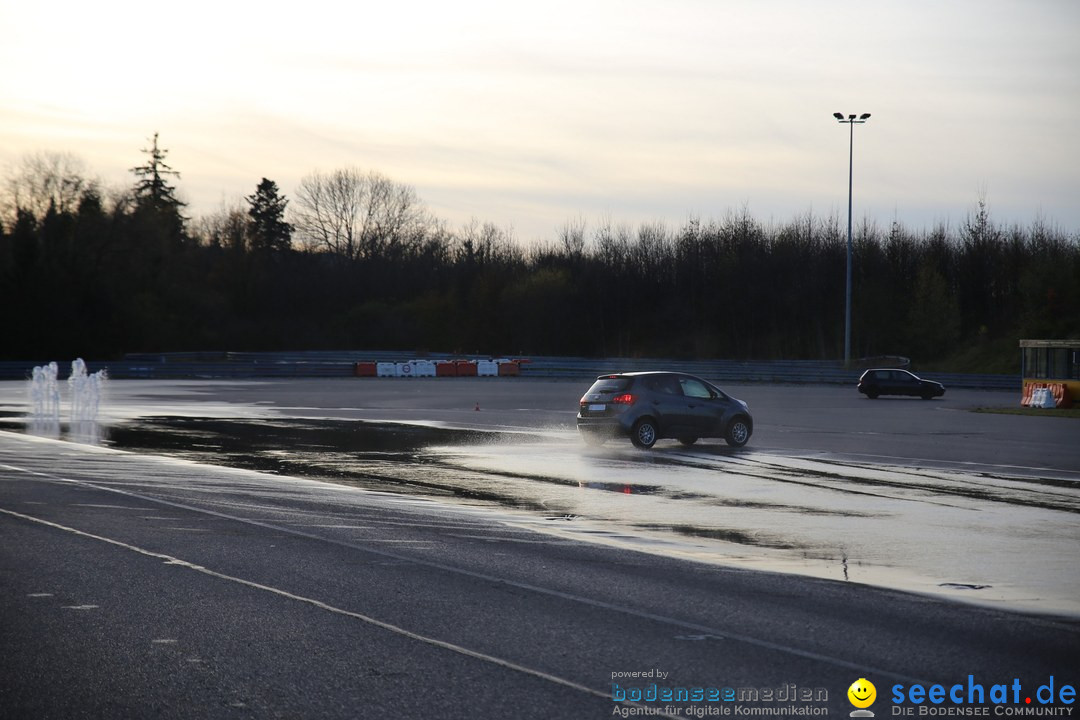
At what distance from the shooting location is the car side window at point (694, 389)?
73.9 feet

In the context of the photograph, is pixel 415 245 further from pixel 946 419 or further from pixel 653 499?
pixel 653 499

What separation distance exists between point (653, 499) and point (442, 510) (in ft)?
9.10

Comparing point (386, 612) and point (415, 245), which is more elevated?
point (415, 245)

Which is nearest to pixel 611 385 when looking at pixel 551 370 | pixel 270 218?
pixel 551 370

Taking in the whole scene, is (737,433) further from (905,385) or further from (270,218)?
(270,218)

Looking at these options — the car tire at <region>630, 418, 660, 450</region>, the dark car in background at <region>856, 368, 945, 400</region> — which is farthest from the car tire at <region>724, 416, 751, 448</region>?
the dark car in background at <region>856, 368, 945, 400</region>

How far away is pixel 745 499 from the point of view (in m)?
14.5

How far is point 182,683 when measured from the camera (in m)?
6.21

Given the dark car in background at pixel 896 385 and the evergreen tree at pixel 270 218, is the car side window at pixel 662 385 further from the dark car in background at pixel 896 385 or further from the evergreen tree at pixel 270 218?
the evergreen tree at pixel 270 218

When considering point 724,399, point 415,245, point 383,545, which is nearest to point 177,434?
point 724,399

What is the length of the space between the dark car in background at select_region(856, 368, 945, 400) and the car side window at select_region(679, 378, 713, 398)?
27.4m

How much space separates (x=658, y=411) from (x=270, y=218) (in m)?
108

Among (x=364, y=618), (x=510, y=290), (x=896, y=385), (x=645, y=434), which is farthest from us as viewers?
(x=510, y=290)

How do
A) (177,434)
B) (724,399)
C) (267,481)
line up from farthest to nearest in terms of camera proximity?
(177,434) < (724,399) < (267,481)
